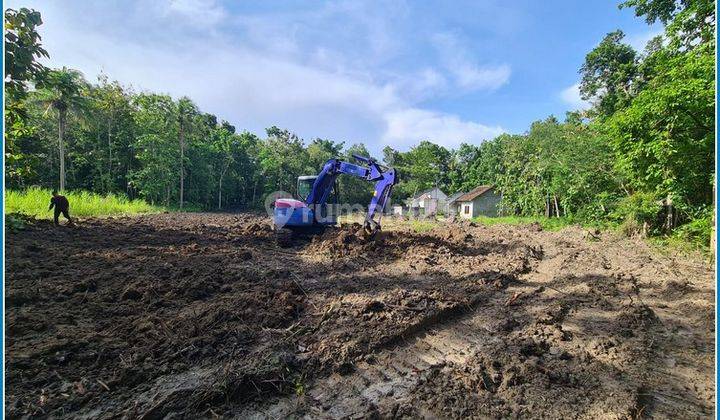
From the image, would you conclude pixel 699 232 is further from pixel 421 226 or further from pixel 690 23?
pixel 421 226

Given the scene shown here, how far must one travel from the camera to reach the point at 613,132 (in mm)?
10133

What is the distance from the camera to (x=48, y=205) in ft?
44.5

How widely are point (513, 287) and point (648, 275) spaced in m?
3.00

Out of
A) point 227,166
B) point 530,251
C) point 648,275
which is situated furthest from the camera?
point 227,166

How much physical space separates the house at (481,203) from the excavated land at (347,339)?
1143 inches

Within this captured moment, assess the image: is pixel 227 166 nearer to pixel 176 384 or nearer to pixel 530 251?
pixel 530 251

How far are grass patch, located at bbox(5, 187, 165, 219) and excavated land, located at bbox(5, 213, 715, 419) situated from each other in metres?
7.52

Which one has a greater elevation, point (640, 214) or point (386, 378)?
point (640, 214)

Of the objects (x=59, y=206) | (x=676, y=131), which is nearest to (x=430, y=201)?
(x=676, y=131)

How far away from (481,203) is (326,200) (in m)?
29.0

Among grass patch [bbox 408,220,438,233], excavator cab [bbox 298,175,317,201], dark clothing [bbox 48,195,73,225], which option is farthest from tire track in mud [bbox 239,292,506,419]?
dark clothing [bbox 48,195,73,225]

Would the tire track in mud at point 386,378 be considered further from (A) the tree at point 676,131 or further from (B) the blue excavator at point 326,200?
→ (A) the tree at point 676,131

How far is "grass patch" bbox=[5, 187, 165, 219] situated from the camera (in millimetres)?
12453

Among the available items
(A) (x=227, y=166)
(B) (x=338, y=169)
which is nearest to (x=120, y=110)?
(A) (x=227, y=166)
